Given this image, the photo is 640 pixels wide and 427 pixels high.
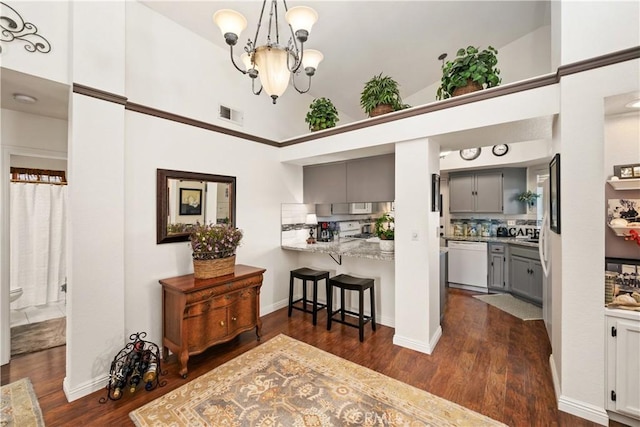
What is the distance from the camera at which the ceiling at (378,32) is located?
2418 mm

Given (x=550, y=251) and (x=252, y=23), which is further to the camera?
(x=252, y=23)

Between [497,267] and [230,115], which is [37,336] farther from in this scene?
[497,267]

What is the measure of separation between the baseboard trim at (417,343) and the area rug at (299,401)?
0.64 meters

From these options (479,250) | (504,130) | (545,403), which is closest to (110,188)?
(504,130)

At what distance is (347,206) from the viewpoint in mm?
4660

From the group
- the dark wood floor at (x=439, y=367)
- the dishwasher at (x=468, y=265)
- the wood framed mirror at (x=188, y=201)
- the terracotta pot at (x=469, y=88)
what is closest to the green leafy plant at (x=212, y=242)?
the wood framed mirror at (x=188, y=201)

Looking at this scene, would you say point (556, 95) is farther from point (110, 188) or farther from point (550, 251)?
point (110, 188)

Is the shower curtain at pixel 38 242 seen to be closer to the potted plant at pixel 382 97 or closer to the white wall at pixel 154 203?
the white wall at pixel 154 203

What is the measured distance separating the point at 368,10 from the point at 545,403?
391 centimetres

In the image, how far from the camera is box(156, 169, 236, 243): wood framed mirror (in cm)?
274

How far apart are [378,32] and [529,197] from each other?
402 cm

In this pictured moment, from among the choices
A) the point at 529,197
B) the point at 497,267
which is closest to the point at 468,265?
the point at 497,267

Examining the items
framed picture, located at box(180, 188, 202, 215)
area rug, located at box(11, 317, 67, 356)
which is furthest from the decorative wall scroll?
area rug, located at box(11, 317, 67, 356)

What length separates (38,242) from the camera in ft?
11.7
